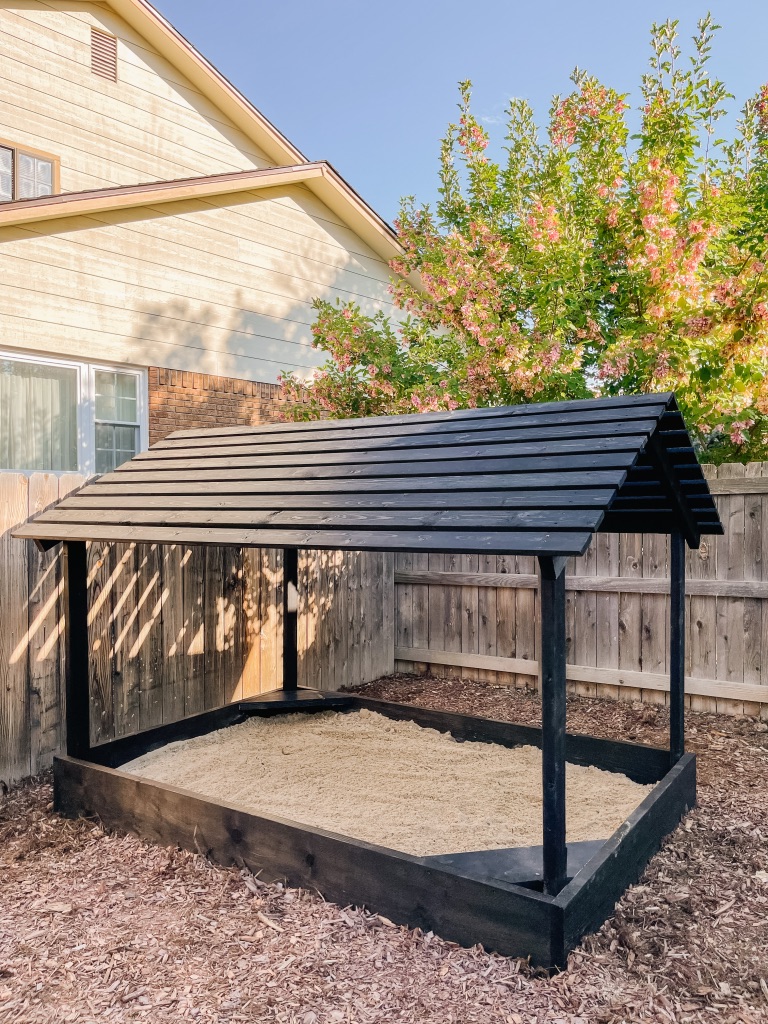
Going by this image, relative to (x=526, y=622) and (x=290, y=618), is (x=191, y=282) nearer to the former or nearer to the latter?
(x=290, y=618)

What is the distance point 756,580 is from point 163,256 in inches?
276

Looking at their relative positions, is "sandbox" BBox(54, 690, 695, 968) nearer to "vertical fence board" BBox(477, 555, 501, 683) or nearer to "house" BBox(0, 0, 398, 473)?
"vertical fence board" BBox(477, 555, 501, 683)

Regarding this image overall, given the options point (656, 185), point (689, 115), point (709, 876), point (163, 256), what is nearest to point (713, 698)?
point (709, 876)

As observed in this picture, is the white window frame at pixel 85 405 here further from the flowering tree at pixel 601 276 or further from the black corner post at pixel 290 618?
the black corner post at pixel 290 618

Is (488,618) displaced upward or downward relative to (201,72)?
downward

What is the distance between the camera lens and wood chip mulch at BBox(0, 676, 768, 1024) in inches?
102

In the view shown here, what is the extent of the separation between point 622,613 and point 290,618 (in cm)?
287

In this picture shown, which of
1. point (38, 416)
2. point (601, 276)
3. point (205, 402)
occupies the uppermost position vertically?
point (601, 276)

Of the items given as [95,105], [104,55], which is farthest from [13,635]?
[104,55]

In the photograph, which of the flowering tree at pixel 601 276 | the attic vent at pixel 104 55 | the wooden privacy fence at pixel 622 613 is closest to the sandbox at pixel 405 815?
the wooden privacy fence at pixel 622 613

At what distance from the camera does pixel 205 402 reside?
8.89 metres

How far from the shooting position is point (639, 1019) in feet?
8.25

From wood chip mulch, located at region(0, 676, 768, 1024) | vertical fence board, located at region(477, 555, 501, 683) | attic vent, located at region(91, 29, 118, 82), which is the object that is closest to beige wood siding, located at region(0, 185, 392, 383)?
attic vent, located at region(91, 29, 118, 82)

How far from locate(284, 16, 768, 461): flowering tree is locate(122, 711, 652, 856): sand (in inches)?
133
